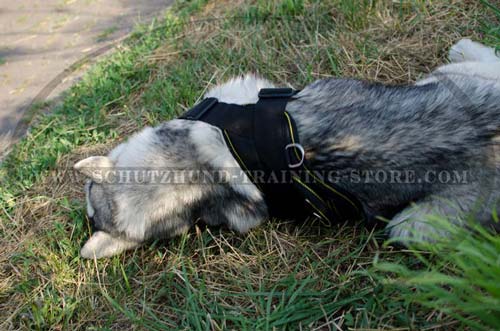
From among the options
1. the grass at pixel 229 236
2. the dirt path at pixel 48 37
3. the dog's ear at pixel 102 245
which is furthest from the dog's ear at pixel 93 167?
the dirt path at pixel 48 37

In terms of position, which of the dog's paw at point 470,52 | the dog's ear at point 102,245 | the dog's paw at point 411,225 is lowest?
the dog's ear at point 102,245

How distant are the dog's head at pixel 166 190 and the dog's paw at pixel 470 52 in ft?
6.18

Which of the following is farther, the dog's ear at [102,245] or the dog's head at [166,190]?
the dog's ear at [102,245]

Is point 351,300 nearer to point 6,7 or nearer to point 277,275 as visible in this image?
point 277,275

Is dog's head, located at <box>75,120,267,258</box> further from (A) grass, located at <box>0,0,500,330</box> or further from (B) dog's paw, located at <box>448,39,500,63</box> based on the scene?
(B) dog's paw, located at <box>448,39,500,63</box>

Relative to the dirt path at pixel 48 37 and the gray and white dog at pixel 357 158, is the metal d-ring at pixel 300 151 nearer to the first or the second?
the gray and white dog at pixel 357 158

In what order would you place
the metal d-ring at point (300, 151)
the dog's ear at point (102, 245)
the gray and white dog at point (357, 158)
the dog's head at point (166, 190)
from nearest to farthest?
the gray and white dog at point (357, 158), the metal d-ring at point (300, 151), the dog's head at point (166, 190), the dog's ear at point (102, 245)

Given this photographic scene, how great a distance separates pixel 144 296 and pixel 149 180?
26.8 inches

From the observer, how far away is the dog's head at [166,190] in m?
2.83

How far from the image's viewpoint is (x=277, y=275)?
279 centimetres

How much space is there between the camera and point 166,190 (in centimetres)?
286

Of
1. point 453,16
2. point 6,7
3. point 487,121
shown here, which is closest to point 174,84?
point 453,16

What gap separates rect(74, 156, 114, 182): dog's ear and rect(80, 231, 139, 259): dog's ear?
1.16ft

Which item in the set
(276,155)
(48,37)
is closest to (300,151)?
(276,155)
